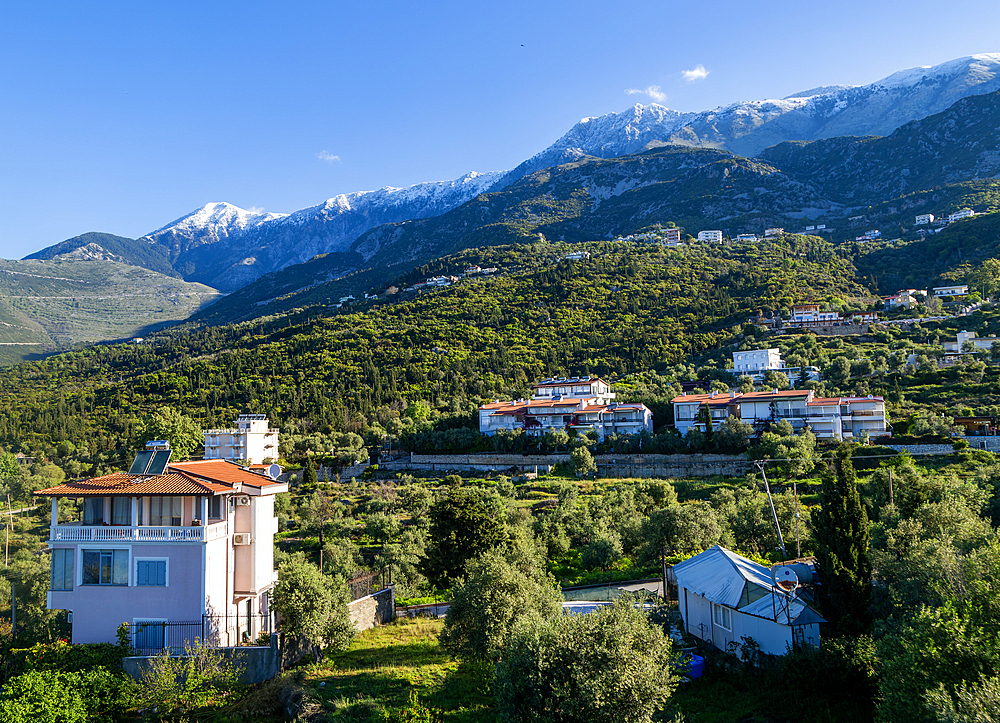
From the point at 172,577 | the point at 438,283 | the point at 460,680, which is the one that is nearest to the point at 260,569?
the point at 172,577

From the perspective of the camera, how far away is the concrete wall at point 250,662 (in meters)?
20.1

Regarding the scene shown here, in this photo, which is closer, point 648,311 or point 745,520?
point 745,520

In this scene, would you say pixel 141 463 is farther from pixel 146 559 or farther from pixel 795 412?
pixel 795 412

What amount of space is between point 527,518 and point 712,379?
64.6m

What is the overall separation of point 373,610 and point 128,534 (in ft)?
32.5

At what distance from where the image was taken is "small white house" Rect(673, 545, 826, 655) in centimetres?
2084

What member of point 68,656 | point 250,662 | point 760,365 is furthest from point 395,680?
point 760,365

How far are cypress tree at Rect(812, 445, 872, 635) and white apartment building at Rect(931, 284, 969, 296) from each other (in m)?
139

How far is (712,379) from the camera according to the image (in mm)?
101875

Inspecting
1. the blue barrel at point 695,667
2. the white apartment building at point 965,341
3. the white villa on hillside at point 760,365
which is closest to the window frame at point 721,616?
the blue barrel at point 695,667

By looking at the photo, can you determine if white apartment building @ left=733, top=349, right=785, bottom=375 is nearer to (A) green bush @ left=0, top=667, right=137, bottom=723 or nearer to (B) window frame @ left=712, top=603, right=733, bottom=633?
(B) window frame @ left=712, top=603, right=733, bottom=633

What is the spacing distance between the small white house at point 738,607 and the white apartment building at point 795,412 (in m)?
52.5

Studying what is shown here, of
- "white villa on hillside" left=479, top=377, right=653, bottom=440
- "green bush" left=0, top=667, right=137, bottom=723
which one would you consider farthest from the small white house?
"white villa on hillside" left=479, top=377, right=653, bottom=440

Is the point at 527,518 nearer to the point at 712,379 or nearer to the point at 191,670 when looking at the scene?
the point at 191,670
